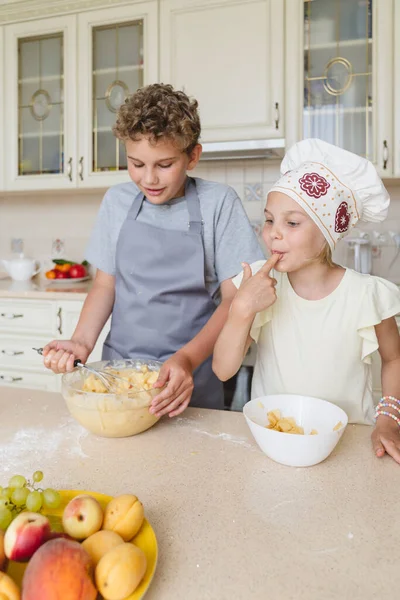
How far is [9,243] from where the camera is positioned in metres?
3.18

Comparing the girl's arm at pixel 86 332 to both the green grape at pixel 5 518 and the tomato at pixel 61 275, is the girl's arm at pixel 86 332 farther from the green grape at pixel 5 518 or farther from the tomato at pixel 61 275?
the tomato at pixel 61 275

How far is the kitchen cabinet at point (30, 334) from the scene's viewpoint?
2.46 m

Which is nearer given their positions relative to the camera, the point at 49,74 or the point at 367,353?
the point at 367,353

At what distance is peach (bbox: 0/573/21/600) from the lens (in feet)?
1.44

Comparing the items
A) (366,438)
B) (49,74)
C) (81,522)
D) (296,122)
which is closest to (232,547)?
(81,522)

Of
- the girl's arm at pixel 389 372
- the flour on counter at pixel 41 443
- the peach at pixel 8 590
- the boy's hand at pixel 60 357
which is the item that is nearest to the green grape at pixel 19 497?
the peach at pixel 8 590

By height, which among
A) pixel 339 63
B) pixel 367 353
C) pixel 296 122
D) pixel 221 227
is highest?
pixel 339 63

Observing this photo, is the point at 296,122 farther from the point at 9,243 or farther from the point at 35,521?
the point at 35,521

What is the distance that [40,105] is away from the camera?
280 centimetres

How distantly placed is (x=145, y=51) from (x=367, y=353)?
6.91ft

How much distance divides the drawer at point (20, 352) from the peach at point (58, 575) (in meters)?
2.17

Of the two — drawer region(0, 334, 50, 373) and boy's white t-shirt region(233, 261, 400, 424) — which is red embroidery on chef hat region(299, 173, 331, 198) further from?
drawer region(0, 334, 50, 373)

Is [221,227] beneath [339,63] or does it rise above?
beneath

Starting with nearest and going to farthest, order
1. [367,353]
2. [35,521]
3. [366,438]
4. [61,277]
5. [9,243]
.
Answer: [35,521] → [366,438] → [367,353] → [61,277] → [9,243]
